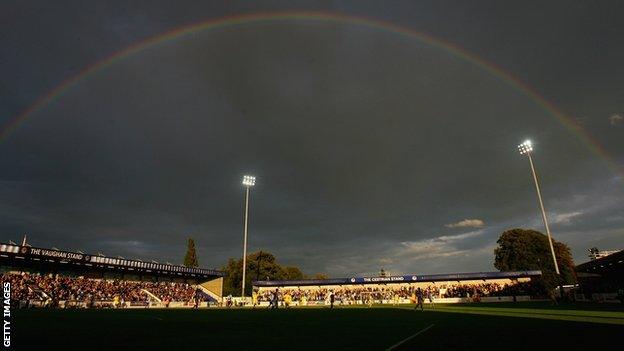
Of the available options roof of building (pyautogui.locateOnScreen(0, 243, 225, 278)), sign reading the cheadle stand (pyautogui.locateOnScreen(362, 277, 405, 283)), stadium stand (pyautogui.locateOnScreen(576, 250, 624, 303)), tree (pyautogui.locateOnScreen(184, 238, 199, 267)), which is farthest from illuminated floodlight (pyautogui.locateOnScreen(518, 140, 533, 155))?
tree (pyautogui.locateOnScreen(184, 238, 199, 267))

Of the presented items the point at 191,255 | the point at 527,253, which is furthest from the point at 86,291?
the point at 527,253

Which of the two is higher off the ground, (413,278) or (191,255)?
(191,255)

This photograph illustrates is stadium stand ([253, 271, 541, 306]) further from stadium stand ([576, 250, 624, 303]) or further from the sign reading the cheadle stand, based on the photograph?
stadium stand ([576, 250, 624, 303])

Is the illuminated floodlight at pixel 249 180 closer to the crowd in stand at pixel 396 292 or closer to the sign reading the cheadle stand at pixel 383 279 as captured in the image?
the crowd in stand at pixel 396 292

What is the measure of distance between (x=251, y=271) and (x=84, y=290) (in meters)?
55.7

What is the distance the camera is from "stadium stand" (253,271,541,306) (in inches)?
2480

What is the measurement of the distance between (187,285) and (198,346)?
3305 inches

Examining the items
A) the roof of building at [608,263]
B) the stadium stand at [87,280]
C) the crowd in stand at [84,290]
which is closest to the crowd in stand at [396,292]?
the roof of building at [608,263]

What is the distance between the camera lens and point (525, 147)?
2309 inches

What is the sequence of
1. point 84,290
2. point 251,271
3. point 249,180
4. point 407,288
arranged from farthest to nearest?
point 251,271 → point 407,288 → point 249,180 → point 84,290

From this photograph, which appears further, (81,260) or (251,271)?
(251,271)

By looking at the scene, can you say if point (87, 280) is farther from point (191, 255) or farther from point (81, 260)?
point (191, 255)

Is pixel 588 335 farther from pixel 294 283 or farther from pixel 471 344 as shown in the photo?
pixel 294 283

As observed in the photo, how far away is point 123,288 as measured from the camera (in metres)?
69.4
